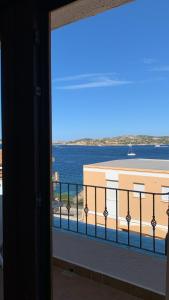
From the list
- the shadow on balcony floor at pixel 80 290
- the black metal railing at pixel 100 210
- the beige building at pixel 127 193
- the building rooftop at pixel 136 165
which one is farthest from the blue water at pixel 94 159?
the building rooftop at pixel 136 165

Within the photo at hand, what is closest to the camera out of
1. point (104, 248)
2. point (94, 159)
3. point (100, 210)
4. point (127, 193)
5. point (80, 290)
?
point (80, 290)

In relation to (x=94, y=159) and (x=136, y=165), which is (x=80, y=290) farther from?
(x=136, y=165)

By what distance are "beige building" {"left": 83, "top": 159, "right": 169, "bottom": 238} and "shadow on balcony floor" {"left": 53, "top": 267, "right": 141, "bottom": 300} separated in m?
1.23

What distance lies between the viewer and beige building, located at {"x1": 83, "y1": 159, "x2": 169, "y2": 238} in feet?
13.2

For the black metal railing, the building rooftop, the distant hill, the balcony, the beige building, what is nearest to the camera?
the distant hill

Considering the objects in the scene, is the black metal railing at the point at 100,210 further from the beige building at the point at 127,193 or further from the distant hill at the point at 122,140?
the distant hill at the point at 122,140

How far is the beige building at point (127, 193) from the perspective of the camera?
404 centimetres

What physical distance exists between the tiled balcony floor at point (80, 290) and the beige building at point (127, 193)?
4.04 ft

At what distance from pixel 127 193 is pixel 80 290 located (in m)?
1.49

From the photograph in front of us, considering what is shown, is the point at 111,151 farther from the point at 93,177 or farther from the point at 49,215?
the point at 93,177

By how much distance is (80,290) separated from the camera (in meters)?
2.53

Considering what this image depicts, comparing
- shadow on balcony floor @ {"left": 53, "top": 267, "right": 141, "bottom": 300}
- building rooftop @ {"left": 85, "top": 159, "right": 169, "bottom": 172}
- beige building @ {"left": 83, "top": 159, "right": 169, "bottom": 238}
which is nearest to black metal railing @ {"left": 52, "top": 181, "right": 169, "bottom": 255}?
beige building @ {"left": 83, "top": 159, "right": 169, "bottom": 238}

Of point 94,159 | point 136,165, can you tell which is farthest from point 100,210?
point 136,165

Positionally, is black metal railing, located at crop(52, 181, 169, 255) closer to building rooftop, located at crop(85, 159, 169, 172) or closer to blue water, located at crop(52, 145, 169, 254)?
blue water, located at crop(52, 145, 169, 254)
